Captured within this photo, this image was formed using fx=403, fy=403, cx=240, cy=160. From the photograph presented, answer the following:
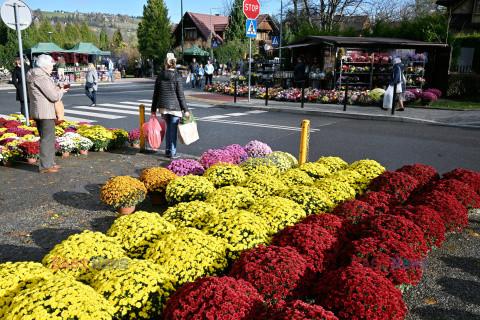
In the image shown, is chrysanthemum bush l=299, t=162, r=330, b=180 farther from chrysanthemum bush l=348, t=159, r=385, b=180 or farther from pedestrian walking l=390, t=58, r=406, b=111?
pedestrian walking l=390, t=58, r=406, b=111

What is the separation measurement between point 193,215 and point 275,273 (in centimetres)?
135

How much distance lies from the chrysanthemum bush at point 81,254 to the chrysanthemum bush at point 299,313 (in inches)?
56.8

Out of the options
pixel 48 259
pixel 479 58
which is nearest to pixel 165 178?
pixel 48 259

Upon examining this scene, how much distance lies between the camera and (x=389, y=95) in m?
15.4

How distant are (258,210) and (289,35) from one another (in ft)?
178

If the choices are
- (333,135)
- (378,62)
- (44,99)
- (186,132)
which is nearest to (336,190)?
(186,132)

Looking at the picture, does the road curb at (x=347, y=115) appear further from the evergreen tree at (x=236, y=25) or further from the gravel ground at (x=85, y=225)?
the evergreen tree at (x=236, y=25)

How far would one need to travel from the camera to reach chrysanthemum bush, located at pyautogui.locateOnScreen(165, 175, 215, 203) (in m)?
4.98

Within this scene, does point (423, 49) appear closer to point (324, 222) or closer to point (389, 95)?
point (389, 95)

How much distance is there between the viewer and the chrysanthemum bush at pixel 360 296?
2631 mm

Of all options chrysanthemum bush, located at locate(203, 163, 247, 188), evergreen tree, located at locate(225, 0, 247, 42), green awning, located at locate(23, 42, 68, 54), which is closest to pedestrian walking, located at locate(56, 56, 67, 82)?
green awning, located at locate(23, 42, 68, 54)

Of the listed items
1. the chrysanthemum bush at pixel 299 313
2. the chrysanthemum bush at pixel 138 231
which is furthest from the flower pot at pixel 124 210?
the chrysanthemum bush at pixel 299 313

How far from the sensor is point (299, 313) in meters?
2.38

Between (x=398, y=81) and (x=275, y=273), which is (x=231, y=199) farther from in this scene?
(x=398, y=81)
